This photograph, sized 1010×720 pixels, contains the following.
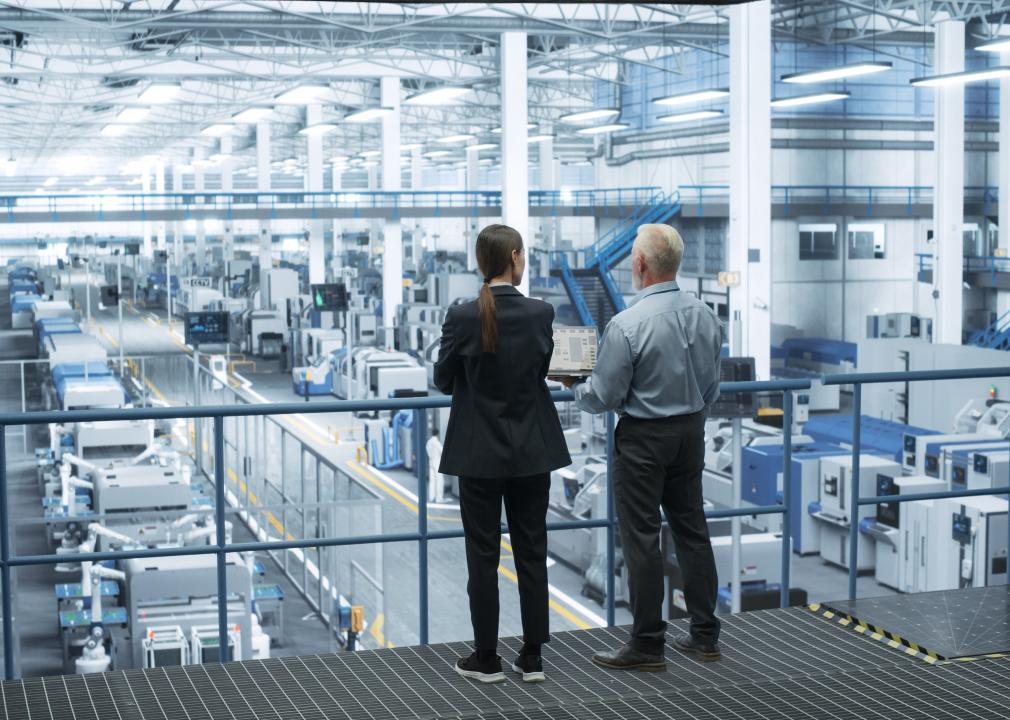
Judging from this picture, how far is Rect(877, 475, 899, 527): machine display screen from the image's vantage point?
47.2ft

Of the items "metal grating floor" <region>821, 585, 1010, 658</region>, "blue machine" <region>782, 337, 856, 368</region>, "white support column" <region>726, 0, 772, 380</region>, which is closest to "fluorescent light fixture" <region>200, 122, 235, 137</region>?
"blue machine" <region>782, 337, 856, 368</region>

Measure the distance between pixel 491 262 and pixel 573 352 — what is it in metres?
0.52

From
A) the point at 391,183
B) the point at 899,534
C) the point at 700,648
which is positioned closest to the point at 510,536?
the point at 700,648

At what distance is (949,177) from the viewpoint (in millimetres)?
23031

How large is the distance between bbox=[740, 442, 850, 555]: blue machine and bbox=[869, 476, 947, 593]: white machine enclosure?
1.37 m

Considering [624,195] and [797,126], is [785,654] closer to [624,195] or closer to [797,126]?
[797,126]

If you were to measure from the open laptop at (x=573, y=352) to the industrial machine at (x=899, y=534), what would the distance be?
10.6 m

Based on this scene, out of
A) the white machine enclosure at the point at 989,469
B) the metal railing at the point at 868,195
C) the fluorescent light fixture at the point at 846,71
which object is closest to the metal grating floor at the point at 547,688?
the white machine enclosure at the point at 989,469

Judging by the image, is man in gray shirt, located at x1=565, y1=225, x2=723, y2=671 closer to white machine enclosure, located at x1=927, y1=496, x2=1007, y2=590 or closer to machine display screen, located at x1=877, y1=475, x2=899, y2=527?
white machine enclosure, located at x1=927, y1=496, x2=1007, y2=590

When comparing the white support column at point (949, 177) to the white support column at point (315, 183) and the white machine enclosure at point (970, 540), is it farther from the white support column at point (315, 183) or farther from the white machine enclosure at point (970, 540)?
the white support column at point (315, 183)

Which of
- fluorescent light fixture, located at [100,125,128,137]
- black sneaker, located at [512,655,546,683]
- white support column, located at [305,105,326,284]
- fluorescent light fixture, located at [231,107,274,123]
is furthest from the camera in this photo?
fluorescent light fixture, located at [100,125,128,137]

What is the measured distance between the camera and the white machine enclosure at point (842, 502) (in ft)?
50.0

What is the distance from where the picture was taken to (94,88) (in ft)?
118

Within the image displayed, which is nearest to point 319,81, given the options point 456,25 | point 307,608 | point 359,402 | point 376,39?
point 376,39
